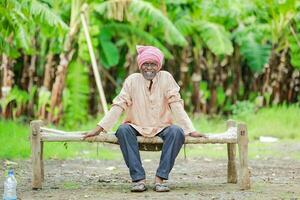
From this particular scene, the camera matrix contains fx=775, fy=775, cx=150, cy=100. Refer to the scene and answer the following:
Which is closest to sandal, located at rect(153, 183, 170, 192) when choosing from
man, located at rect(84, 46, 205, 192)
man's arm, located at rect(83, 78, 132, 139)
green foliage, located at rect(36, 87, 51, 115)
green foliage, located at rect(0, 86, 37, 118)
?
man, located at rect(84, 46, 205, 192)

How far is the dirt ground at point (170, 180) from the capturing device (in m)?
7.18

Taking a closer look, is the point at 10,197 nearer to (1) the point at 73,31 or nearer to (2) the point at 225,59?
(1) the point at 73,31

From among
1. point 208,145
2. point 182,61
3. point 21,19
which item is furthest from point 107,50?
point 21,19

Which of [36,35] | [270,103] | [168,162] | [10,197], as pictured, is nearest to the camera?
[10,197]

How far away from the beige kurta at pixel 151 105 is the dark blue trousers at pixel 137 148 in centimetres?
15

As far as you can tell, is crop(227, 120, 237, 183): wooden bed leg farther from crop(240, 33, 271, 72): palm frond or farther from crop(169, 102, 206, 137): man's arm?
crop(240, 33, 271, 72): palm frond

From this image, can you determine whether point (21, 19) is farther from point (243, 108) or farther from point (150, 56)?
point (243, 108)

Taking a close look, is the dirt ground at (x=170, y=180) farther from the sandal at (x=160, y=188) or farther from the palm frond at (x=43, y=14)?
the palm frond at (x=43, y=14)

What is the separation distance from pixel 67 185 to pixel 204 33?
917 cm

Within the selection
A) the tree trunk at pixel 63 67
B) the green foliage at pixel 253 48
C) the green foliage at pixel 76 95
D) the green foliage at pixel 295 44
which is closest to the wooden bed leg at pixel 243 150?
the tree trunk at pixel 63 67

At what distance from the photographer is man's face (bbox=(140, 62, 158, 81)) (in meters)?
7.58

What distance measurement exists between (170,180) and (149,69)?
1.56m

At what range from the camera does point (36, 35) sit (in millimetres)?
16109

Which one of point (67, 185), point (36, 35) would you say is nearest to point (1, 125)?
point (36, 35)
